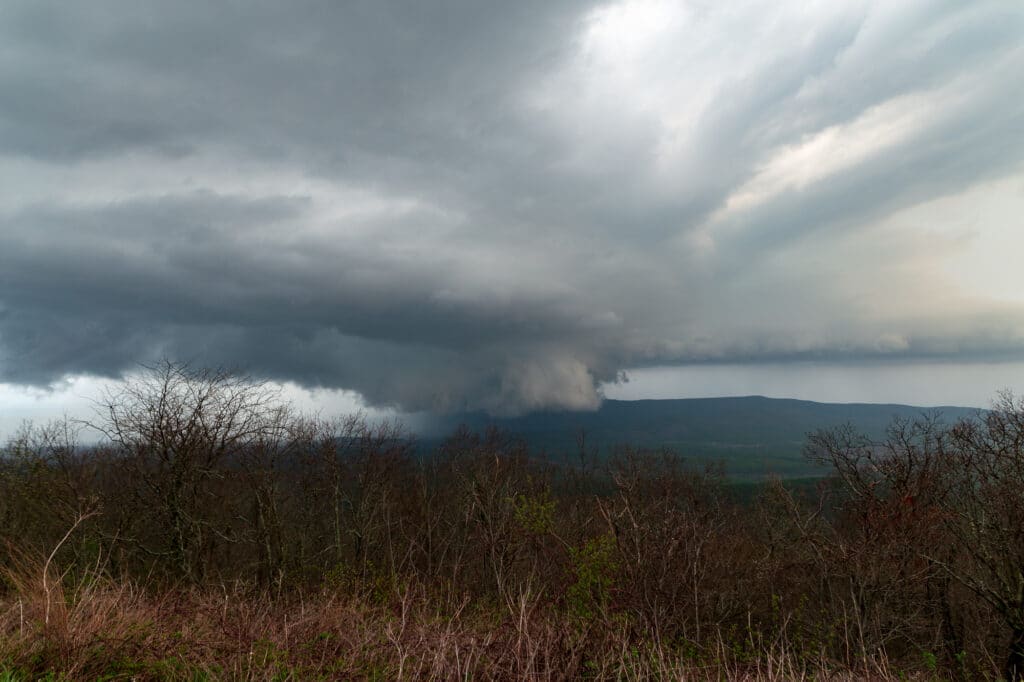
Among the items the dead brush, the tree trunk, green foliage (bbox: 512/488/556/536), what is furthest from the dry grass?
green foliage (bbox: 512/488/556/536)

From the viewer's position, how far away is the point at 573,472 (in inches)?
2940

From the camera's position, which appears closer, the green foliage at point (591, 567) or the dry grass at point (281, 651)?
the dry grass at point (281, 651)

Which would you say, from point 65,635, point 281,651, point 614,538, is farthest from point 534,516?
point 65,635

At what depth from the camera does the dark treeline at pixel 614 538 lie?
1569 centimetres

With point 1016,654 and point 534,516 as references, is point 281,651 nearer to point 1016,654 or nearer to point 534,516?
point 1016,654

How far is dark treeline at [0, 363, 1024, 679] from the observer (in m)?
15.7

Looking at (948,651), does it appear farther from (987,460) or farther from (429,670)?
(429,670)

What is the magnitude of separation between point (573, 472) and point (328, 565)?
43.6 m

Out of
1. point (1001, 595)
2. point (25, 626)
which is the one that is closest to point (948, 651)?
point (1001, 595)

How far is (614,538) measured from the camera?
1584 centimetres

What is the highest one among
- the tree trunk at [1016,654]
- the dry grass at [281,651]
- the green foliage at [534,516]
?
the dry grass at [281,651]

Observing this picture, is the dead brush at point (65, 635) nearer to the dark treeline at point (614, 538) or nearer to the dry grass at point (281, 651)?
the dry grass at point (281, 651)

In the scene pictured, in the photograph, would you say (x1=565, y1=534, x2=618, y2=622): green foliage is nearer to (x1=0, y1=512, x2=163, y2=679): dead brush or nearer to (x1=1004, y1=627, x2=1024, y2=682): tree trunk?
(x1=1004, y1=627, x2=1024, y2=682): tree trunk

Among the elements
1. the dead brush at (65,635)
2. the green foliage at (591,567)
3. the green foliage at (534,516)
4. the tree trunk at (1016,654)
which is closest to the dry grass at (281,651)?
the dead brush at (65,635)
